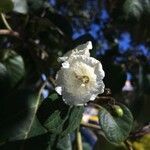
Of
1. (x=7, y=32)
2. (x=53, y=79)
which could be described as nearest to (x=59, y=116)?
(x=53, y=79)

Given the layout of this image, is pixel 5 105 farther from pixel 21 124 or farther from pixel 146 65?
pixel 146 65

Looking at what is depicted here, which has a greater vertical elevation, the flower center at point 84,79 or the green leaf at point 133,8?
the flower center at point 84,79

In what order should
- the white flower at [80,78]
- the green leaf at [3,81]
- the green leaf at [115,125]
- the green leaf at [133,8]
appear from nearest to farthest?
the white flower at [80,78], the green leaf at [115,125], the green leaf at [3,81], the green leaf at [133,8]

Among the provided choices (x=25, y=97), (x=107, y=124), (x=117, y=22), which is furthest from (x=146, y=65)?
(x=107, y=124)

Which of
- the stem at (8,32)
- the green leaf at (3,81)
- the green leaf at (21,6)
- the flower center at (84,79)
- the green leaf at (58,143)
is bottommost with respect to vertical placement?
the green leaf at (58,143)

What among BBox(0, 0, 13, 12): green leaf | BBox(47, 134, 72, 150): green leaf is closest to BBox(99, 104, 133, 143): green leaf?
BBox(47, 134, 72, 150): green leaf

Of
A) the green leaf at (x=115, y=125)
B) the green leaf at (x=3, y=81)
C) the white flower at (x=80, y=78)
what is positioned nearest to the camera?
the white flower at (x=80, y=78)

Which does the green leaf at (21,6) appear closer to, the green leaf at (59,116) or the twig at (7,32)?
the twig at (7,32)

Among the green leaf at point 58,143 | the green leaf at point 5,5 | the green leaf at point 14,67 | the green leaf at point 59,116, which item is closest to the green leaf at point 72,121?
the green leaf at point 59,116
